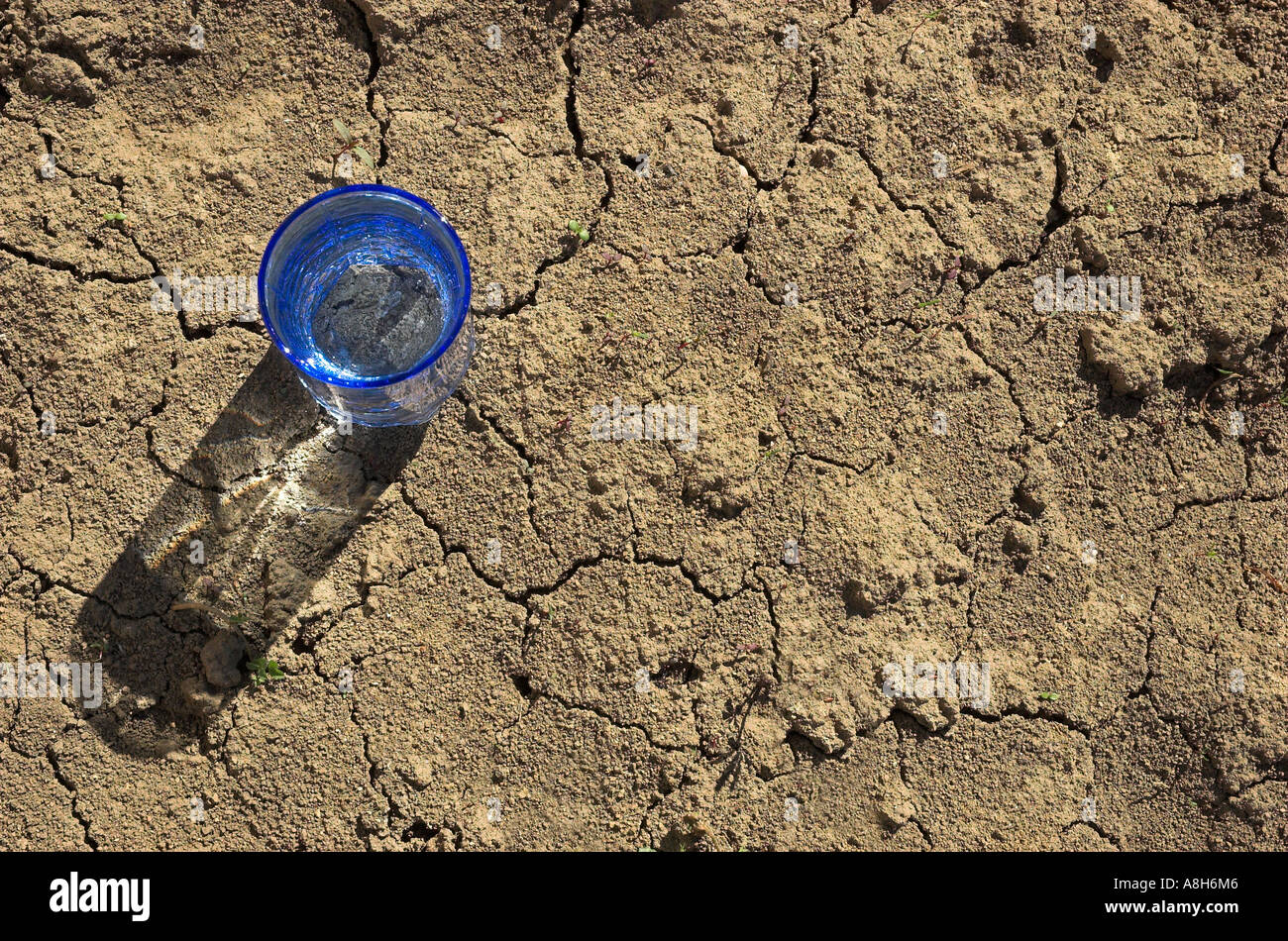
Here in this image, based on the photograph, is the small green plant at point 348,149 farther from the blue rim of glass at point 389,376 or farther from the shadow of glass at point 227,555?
the shadow of glass at point 227,555

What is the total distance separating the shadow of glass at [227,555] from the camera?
3010 mm

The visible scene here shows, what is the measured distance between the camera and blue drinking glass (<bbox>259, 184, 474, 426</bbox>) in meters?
2.98

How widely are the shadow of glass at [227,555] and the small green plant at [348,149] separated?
25.3 inches

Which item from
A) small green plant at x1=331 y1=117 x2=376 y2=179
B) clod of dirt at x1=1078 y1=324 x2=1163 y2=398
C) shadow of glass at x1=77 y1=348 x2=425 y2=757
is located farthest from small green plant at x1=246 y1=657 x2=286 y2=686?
clod of dirt at x1=1078 y1=324 x2=1163 y2=398

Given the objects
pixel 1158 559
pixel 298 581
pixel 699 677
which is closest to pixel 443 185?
pixel 298 581

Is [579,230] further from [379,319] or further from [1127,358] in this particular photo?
[1127,358]

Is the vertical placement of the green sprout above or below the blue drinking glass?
above

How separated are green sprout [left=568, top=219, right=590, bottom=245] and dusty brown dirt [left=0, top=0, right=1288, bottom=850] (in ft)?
0.11

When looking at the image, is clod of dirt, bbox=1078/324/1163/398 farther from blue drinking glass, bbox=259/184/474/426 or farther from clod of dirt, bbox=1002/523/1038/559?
blue drinking glass, bbox=259/184/474/426

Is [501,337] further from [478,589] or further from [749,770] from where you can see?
[749,770]

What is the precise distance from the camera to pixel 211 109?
3201 millimetres

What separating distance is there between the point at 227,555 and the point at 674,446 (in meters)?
1.35

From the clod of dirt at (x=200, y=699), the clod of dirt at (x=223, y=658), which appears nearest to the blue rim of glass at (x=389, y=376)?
Result: the clod of dirt at (x=223, y=658)

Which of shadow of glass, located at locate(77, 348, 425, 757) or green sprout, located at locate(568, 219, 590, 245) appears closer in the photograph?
shadow of glass, located at locate(77, 348, 425, 757)
